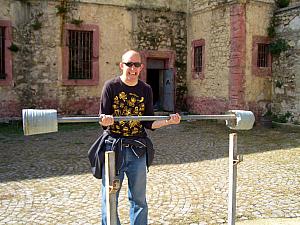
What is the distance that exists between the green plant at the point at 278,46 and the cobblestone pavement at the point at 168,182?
3.82 metres

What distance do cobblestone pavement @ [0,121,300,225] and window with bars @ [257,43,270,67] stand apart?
152 inches

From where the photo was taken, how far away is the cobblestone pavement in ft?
14.6

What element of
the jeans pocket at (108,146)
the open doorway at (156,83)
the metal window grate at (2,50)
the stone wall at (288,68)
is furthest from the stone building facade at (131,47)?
the jeans pocket at (108,146)

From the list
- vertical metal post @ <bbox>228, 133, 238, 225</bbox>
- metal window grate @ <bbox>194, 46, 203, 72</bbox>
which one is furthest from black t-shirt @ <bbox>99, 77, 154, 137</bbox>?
metal window grate @ <bbox>194, 46, 203, 72</bbox>

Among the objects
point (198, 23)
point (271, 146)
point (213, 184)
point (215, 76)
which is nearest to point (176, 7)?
point (198, 23)

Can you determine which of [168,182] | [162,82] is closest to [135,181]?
[168,182]

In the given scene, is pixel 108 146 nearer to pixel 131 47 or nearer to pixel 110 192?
pixel 110 192

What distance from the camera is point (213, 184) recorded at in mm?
5820

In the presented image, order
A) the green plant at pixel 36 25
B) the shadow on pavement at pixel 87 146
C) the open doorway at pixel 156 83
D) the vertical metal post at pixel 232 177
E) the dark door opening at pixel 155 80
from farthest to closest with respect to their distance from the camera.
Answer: the dark door opening at pixel 155 80
the open doorway at pixel 156 83
the green plant at pixel 36 25
the shadow on pavement at pixel 87 146
the vertical metal post at pixel 232 177

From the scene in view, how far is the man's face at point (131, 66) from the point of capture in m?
3.10

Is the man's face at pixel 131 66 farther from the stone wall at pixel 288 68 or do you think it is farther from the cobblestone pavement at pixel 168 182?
the stone wall at pixel 288 68

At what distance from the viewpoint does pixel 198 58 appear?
1507cm

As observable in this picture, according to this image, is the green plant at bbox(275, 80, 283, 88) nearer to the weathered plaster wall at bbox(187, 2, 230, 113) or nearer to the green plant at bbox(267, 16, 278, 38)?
the green plant at bbox(267, 16, 278, 38)

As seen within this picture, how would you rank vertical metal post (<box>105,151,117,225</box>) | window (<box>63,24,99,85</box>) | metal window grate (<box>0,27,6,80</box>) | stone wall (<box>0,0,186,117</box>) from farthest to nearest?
Answer: 1. window (<box>63,24,99,85</box>)
2. stone wall (<box>0,0,186,117</box>)
3. metal window grate (<box>0,27,6,80</box>)
4. vertical metal post (<box>105,151,117,225</box>)
